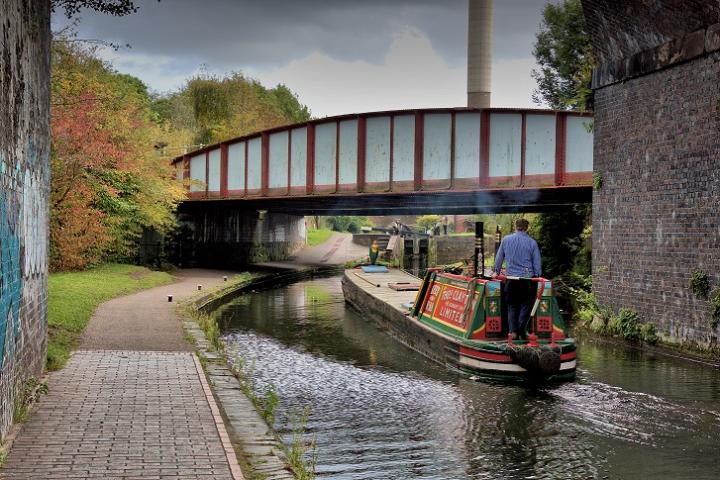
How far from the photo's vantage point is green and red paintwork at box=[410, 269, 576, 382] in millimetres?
10391

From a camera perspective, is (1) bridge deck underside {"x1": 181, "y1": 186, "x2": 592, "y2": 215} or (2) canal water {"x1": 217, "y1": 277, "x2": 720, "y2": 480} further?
(1) bridge deck underside {"x1": 181, "y1": 186, "x2": 592, "y2": 215}

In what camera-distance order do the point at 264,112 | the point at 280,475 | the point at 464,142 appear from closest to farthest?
the point at 280,475 < the point at 464,142 < the point at 264,112

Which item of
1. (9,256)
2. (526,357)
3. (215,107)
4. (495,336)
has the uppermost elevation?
(215,107)

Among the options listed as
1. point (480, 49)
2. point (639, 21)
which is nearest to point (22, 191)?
point (639, 21)

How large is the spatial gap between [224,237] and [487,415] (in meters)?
25.6

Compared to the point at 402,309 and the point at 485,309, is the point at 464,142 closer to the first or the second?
the point at 402,309

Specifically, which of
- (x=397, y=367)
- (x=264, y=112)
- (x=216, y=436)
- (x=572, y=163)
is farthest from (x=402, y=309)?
(x=264, y=112)

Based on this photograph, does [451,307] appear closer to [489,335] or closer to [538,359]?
[489,335]

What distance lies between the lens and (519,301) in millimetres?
10805

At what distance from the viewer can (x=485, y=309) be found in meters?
11.3

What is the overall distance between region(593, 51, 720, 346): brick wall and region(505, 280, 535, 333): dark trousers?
10.0 ft

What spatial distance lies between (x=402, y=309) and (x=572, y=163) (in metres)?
6.92

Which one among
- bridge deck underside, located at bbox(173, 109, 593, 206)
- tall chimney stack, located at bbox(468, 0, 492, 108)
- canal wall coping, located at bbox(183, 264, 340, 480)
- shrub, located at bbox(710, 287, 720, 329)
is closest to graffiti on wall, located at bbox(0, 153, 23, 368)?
canal wall coping, located at bbox(183, 264, 340, 480)

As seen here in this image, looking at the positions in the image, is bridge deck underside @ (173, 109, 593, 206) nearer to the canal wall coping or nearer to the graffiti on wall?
the canal wall coping
